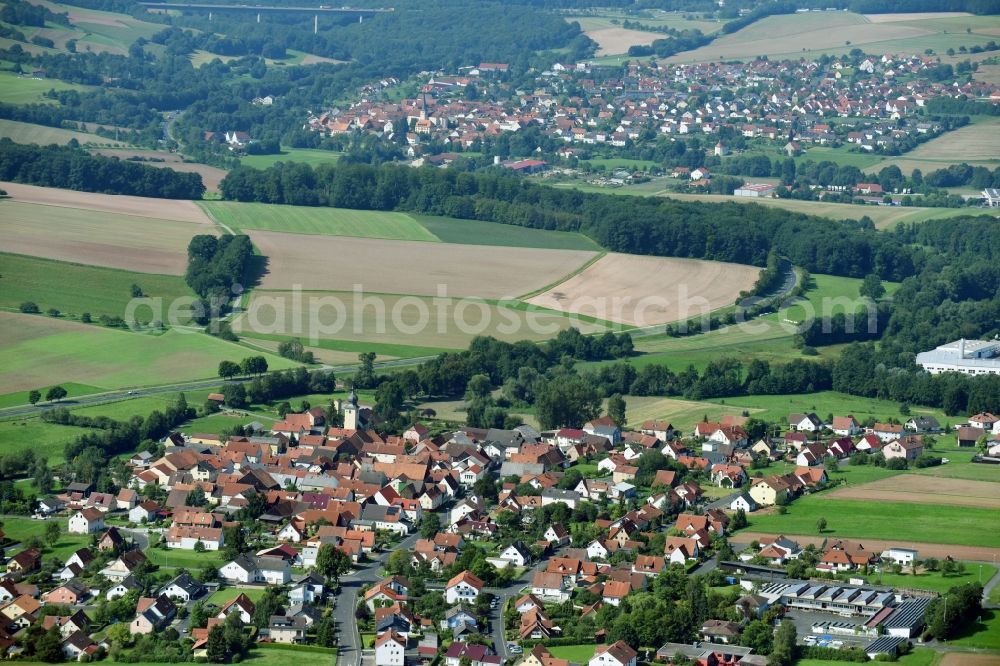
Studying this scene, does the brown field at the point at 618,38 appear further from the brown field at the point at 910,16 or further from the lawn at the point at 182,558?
the lawn at the point at 182,558

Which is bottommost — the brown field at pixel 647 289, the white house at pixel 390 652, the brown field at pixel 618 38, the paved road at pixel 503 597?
the paved road at pixel 503 597

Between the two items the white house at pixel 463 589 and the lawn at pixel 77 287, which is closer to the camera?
the white house at pixel 463 589

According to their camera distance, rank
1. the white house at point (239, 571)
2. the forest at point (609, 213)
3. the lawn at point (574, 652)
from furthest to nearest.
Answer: the forest at point (609, 213) < the white house at point (239, 571) < the lawn at point (574, 652)

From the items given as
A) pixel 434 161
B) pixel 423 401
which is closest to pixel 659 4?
pixel 434 161

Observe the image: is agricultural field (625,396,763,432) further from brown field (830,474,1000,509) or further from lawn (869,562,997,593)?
lawn (869,562,997,593)

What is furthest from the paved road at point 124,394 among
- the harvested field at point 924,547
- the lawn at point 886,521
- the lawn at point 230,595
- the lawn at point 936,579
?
the lawn at point 936,579

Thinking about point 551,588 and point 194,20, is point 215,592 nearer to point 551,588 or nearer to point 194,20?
point 551,588

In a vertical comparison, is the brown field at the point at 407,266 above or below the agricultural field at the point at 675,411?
above
